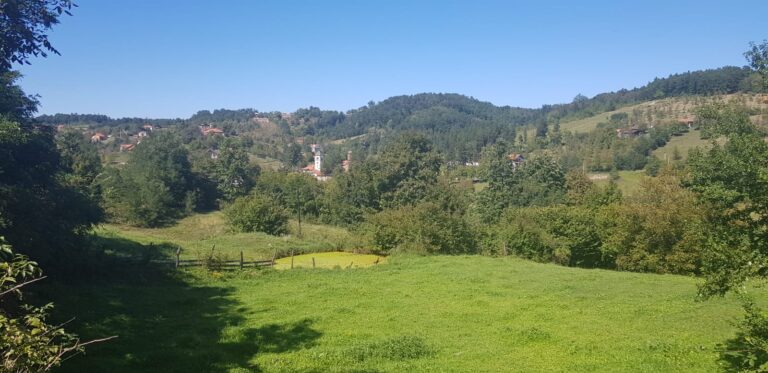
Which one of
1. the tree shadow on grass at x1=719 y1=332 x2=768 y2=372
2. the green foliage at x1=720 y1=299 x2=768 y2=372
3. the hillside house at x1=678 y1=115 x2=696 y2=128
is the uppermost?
the hillside house at x1=678 y1=115 x2=696 y2=128

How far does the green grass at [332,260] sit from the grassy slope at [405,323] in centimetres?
794

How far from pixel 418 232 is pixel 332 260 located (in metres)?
9.54

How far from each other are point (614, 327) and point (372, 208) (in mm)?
60156

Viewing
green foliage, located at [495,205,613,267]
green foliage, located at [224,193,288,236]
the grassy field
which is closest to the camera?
the grassy field

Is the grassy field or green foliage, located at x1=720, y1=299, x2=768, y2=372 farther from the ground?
green foliage, located at x1=720, y1=299, x2=768, y2=372

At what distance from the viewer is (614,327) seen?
56.4ft

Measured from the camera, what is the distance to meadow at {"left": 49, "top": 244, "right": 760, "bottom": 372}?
1352 cm

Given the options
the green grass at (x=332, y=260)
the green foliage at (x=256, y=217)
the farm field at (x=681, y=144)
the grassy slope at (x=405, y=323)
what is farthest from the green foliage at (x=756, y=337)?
the farm field at (x=681, y=144)

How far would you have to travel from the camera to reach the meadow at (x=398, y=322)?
13.5m

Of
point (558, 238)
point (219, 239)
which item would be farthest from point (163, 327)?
point (219, 239)

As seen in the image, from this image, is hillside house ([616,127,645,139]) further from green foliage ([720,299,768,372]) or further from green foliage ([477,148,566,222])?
green foliage ([720,299,768,372])

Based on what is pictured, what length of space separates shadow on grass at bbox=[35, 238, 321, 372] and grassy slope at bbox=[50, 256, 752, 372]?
60 mm

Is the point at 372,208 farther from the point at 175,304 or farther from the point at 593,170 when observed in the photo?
the point at 593,170

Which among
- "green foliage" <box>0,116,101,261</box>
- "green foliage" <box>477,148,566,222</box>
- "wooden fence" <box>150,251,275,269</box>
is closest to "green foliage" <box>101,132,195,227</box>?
"wooden fence" <box>150,251,275,269</box>
